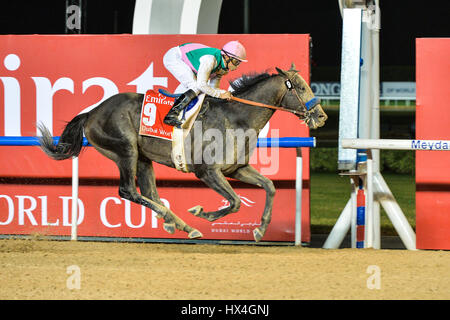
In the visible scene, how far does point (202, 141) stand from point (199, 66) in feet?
1.89

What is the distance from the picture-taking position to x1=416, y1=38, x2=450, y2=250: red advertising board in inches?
248

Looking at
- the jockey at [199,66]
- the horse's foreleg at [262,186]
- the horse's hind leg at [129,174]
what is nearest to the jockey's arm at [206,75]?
the jockey at [199,66]

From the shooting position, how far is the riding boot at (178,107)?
584cm

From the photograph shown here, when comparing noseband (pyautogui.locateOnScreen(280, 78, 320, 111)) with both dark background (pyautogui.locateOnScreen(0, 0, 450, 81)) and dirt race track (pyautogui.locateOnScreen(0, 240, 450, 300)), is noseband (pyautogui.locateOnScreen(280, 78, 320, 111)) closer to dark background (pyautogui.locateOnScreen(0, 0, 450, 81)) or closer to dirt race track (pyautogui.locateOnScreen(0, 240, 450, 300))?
dirt race track (pyautogui.locateOnScreen(0, 240, 450, 300))

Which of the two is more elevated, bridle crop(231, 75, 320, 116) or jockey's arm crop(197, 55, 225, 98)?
jockey's arm crop(197, 55, 225, 98)

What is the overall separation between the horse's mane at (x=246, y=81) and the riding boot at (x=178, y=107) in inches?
14.3

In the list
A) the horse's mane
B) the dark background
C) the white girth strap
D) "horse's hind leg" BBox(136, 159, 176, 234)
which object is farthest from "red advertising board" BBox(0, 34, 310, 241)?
the dark background

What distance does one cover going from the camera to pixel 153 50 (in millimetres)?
6801

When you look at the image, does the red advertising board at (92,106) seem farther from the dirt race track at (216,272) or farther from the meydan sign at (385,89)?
the meydan sign at (385,89)

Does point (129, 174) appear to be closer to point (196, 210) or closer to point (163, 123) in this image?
point (163, 123)

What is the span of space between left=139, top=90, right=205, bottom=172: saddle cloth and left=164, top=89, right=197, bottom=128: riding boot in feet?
0.11

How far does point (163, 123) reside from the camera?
598cm

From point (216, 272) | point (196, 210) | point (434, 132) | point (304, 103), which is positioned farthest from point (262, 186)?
point (434, 132)

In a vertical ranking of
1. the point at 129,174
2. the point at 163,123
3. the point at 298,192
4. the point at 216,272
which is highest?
the point at 163,123
